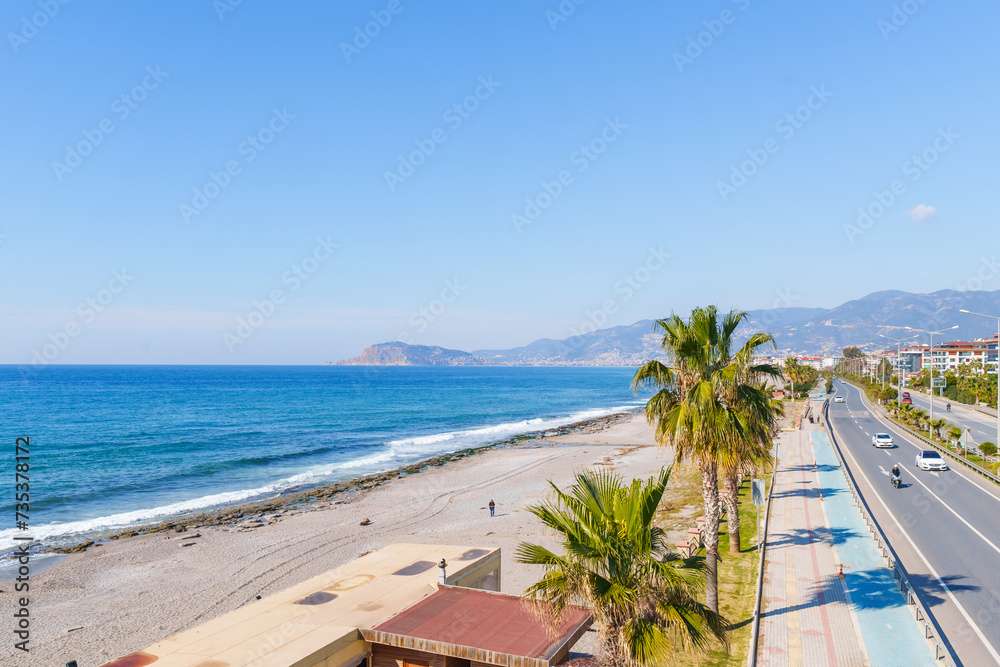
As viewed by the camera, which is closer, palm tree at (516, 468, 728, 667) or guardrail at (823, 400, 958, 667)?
palm tree at (516, 468, 728, 667)

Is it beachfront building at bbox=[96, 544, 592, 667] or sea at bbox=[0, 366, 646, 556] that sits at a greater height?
beachfront building at bbox=[96, 544, 592, 667]

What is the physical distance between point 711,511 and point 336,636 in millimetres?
9070

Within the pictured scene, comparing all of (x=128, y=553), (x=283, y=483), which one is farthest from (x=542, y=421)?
(x=128, y=553)

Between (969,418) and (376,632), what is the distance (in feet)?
227

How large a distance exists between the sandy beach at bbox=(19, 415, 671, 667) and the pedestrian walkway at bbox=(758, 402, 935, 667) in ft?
16.5

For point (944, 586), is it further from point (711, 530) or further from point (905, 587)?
point (711, 530)

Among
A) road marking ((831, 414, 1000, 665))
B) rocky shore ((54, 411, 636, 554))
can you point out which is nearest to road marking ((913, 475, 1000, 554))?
road marking ((831, 414, 1000, 665))

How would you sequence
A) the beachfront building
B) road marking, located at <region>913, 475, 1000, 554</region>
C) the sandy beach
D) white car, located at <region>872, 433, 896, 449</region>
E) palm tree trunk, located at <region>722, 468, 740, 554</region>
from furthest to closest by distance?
white car, located at <region>872, 433, 896, 449</region> < road marking, located at <region>913, 475, 1000, 554</region> < the sandy beach < palm tree trunk, located at <region>722, 468, 740, 554</region> < the beachfront building

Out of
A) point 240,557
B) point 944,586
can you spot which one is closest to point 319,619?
point 944,586

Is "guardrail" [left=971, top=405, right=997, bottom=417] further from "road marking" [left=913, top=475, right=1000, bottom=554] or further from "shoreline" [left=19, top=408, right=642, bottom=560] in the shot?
"shoreline" [left=19, top=408, right=642, bottom=560]

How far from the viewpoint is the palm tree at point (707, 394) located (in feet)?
41.7

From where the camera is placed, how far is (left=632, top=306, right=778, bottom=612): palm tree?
12711 mm

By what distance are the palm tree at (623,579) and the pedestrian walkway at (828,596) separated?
651 cm

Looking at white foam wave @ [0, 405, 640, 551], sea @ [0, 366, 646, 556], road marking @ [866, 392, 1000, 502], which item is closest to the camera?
road marking @ [866, 392, 1000, 502]
